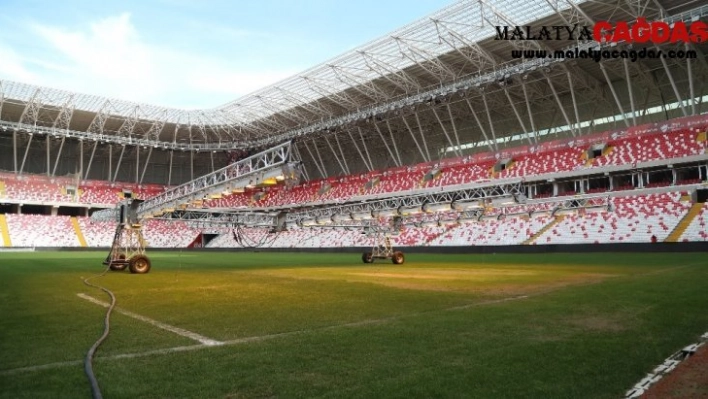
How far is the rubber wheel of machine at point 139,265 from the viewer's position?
2176cm

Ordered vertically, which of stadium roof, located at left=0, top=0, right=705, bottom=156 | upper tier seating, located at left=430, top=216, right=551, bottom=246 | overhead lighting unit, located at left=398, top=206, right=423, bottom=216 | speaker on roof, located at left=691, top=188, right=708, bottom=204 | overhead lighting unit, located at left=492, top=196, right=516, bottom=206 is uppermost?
stadium roof, located at left=0, top=0, right=705, bottom=156

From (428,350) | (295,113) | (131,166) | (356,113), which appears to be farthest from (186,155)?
(428,350)

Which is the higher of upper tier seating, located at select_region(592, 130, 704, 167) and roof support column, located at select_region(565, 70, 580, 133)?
roof support column, located at select_region(565, 70, 580, 133)

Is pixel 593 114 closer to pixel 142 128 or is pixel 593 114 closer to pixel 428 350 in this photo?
pixel 428 350

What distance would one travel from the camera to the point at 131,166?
82812 millimetres

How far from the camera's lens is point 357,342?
7.18m

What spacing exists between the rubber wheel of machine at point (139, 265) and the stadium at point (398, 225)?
10 cm

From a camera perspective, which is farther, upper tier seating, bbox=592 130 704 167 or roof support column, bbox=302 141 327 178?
roof support column, bbox=302 141 327 178

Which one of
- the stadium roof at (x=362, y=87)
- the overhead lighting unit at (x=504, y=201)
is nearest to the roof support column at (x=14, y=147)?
the stadium roof at (x=362, y=87)

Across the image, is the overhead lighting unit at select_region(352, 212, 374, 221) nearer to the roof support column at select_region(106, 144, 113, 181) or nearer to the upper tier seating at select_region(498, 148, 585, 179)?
the upper tier seating at select_region(498, 148, 585, 179)

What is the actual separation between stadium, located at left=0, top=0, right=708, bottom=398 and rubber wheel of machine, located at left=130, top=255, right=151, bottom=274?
3.9 inches

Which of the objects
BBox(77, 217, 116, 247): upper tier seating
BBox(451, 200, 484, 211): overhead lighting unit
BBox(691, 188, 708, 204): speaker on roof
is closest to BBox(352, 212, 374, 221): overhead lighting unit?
BBox(451, 200, 484, 211): overhead lighting unit

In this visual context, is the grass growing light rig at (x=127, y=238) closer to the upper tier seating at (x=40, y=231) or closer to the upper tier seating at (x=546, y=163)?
the upper tier seating at (x=546, y=163)

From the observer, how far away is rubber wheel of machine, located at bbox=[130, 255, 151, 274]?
71.4 ft
